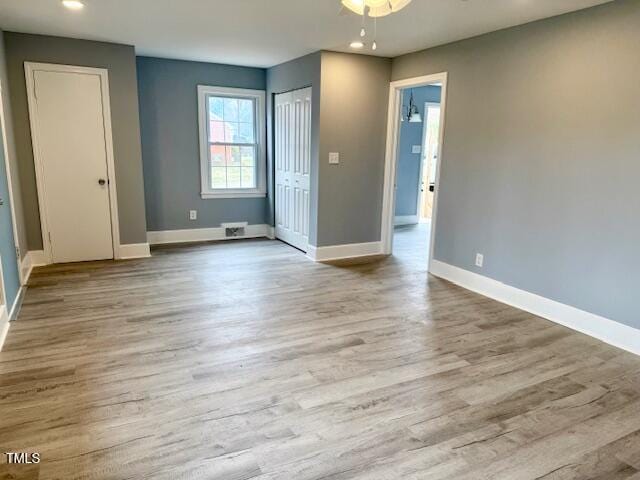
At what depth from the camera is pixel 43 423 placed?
84.0 inches

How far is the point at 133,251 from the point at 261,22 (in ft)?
9.87

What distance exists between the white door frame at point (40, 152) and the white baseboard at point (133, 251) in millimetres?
54

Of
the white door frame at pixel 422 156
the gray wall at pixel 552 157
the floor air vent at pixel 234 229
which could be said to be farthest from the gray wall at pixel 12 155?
the white door frame at pixel 422 156

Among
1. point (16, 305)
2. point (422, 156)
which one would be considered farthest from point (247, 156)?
point (16, 305)

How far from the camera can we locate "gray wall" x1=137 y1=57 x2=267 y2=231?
5.66m

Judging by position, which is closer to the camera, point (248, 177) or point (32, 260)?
point (32, 260)

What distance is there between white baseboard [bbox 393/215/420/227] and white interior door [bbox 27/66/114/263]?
15.7 feet

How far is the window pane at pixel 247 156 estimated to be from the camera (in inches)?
251

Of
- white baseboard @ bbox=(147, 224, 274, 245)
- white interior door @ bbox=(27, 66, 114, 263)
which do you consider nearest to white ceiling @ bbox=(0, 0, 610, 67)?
white interior door @ bbox=(27, 66, 114, 263)

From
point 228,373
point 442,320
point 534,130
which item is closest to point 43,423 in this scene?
point 228,373

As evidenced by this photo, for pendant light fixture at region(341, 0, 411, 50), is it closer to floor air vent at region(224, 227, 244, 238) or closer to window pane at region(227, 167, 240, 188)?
window pane at region(227, 167, 240, 188)

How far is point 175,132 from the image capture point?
586 cm

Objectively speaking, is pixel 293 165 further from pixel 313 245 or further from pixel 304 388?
pixel 304 388

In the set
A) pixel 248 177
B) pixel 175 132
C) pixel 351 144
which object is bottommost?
pixel 248 177
